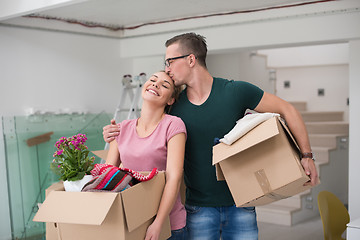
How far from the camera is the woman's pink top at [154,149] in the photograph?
5.63ft

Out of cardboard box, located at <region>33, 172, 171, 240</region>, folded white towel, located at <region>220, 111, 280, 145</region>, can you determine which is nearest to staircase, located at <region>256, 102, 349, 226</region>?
folded white towel, located at <region>220, 111, 280, 145</region>

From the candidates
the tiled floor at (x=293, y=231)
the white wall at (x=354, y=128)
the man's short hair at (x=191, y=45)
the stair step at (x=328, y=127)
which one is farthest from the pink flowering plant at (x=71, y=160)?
the stair step at (x=328, y=127)

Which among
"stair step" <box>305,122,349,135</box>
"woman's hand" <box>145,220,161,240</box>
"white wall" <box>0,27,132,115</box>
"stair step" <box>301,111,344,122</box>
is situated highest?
"white wall" <box>0,27,132,115</box>

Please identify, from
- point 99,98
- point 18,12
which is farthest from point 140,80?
point 18,12

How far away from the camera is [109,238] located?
4.76 feet

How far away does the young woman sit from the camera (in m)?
1.65

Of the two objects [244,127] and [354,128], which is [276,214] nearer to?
[354,128]

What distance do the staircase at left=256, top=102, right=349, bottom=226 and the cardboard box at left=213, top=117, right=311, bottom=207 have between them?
10.2ft

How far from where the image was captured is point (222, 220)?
6.32ft

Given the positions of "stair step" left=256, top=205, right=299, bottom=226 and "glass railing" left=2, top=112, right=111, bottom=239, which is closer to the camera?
"glass railing" left=2, top=112, right=111, bottom=239

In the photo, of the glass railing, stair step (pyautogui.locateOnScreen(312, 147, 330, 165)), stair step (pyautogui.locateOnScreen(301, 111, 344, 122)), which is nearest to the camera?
the glass railing

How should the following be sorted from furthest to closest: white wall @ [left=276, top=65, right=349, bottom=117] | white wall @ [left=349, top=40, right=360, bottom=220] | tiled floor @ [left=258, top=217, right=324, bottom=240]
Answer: white wall @ [left=276, top=65, right=349, bottom=117] < tiled floor @ [left=258, top=217, right=324, bottom=240] < white wall @ [left=349, top=40, right=360, bottom=220]

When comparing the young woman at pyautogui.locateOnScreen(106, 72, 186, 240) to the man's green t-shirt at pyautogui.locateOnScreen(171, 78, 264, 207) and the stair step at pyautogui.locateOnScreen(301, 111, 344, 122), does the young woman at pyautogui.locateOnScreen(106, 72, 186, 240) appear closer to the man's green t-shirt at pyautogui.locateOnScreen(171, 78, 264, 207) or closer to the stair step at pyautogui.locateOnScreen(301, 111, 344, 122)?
the man's green t-shirt at pyautogui.locateOnScreen(171, 78, 264, 207)

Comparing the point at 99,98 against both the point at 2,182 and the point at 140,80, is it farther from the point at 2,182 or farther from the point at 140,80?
the point at 2,182
